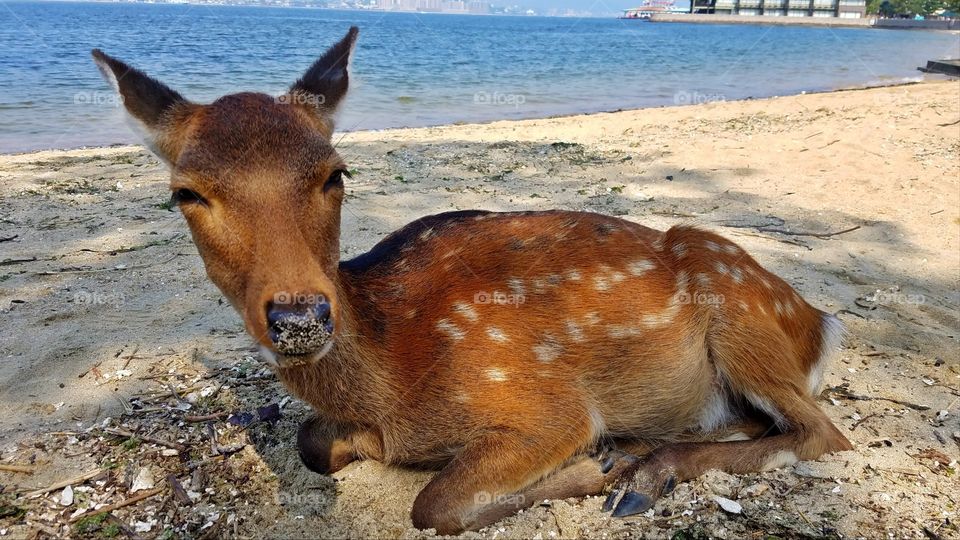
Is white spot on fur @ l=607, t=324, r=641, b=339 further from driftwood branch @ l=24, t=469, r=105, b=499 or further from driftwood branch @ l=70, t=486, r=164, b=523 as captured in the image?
driftwood branch @ l=24, t=469, r=105, b=499

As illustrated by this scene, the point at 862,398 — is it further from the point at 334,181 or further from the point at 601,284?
the point at 334,181

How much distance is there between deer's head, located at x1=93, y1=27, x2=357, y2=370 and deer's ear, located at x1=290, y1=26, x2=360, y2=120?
166 mm

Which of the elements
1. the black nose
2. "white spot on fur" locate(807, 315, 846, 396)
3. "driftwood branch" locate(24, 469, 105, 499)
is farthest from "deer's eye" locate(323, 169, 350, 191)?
"white spot on fur" locate(807, 315, 846, 396)

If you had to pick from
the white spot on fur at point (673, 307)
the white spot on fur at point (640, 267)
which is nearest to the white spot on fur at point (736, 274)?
the white spot on fur at point (673, 307)

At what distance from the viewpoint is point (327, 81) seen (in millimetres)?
3145

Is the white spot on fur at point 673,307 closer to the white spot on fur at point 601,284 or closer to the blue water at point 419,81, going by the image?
the white spot on fur at point 601,284

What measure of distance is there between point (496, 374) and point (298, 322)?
1.30m

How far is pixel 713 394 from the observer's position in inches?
146

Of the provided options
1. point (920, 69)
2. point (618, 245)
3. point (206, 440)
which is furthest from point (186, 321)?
point (920, 69)

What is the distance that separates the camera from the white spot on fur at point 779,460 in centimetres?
333

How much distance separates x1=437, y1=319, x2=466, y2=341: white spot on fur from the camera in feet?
10.7

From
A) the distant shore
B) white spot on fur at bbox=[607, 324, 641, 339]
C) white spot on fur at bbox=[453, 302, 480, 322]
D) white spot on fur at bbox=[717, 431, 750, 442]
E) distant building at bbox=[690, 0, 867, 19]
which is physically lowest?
the distant shore

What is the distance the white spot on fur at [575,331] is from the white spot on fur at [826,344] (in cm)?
145

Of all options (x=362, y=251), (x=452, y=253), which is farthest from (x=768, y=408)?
(x=362, y=251)
